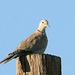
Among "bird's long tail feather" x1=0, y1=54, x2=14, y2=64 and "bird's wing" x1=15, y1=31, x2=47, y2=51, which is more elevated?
"bird's wing" x1=15, y1=31, x2=47, y2=51

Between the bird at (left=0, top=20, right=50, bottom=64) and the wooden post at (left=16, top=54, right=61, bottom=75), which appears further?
the bird at (left=0, top=20, right=50, bottom=64)

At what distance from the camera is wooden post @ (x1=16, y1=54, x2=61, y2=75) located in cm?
366

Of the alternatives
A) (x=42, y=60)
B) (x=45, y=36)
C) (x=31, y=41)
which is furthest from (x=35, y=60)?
(x=45, y=36)

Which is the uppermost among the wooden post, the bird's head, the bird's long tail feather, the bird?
the bird's head

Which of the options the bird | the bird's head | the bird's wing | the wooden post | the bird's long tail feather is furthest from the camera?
the bird's head

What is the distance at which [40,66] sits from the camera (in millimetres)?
3703

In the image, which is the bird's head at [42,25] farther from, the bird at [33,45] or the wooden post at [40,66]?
the wooden post at [40,66]

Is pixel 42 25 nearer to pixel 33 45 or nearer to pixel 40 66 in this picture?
pixel 33 45

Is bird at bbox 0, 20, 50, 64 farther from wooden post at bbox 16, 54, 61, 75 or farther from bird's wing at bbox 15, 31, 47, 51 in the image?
wooden post at bbox 16, 54, 61, 75

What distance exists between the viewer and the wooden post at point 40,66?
3.66 m

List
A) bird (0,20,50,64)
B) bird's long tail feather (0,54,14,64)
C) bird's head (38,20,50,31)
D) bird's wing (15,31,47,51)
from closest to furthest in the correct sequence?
bird's long tail feather (0,54,14,64) < bird (0,20,50,64) < bird's wing (15,31,47,51) < bird's head (38,20,50,31)

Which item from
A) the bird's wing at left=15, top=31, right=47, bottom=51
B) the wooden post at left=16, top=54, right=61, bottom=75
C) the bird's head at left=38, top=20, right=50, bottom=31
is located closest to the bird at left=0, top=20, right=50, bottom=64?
the bird's wing at left=15, top=31, right=47, bottom=51

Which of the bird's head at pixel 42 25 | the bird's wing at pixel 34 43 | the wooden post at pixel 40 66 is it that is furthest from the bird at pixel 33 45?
the wooden post at pixel 40 66

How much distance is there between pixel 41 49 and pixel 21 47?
924mm
